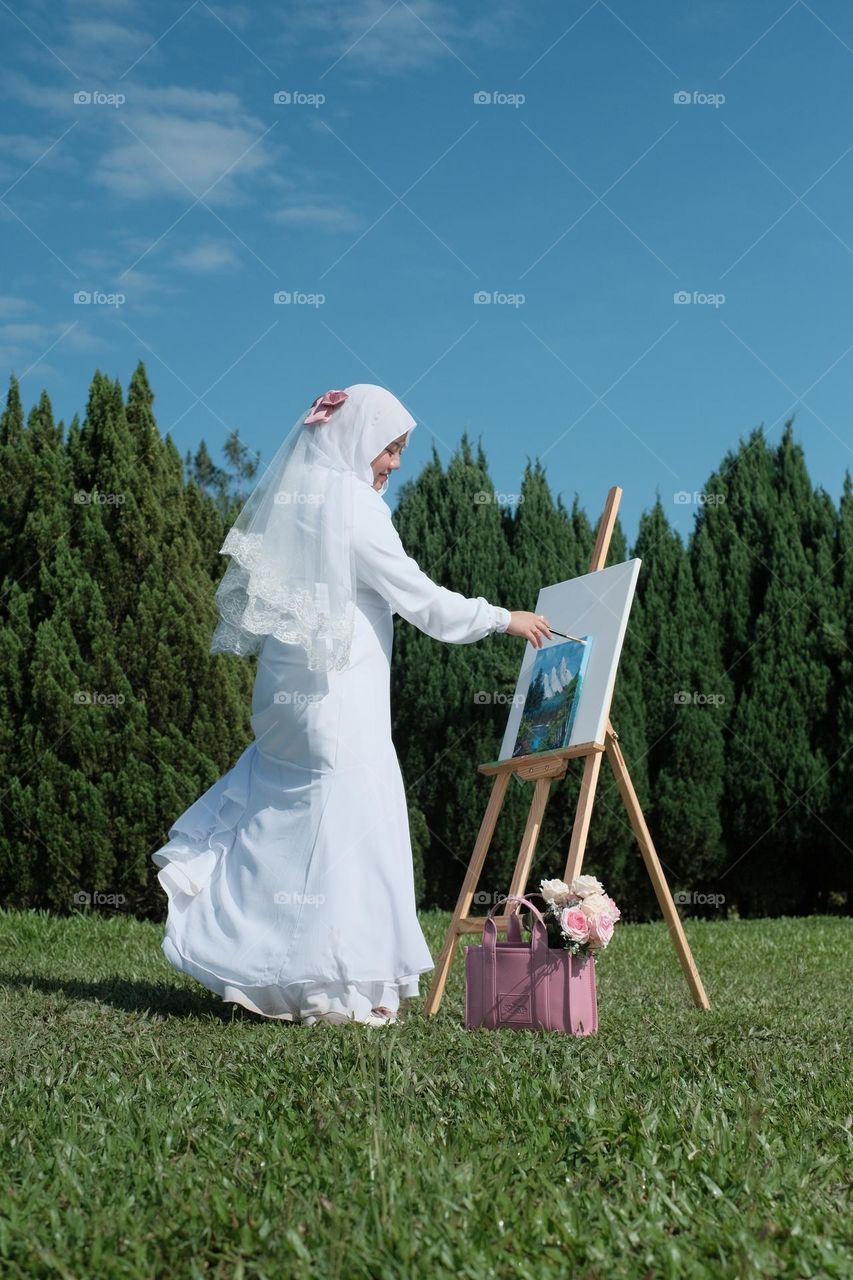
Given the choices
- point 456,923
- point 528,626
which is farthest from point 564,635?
point 456,923

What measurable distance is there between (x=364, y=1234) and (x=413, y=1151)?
0.48 metres

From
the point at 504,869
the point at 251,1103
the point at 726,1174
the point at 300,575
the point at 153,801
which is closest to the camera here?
the point at 726,1174

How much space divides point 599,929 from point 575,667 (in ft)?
4.01

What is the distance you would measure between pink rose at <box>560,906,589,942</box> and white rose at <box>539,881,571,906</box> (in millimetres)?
87

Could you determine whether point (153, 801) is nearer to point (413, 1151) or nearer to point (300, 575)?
point (300, 575)

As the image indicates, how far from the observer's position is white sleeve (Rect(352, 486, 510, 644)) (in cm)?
490

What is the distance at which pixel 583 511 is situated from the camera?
10719 mm

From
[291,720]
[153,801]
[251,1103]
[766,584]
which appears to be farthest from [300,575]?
[766,584]

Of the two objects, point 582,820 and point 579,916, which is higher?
point 582,820

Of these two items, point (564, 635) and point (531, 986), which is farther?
point (564, 635)

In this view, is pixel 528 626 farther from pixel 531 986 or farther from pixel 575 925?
pixel 531 986

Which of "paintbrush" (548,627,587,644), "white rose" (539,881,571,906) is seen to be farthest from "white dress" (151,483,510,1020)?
"white rose" (539,881,571,906)

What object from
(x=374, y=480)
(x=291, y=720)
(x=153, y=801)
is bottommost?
(x=153, y=801)

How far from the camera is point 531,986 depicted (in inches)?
190
